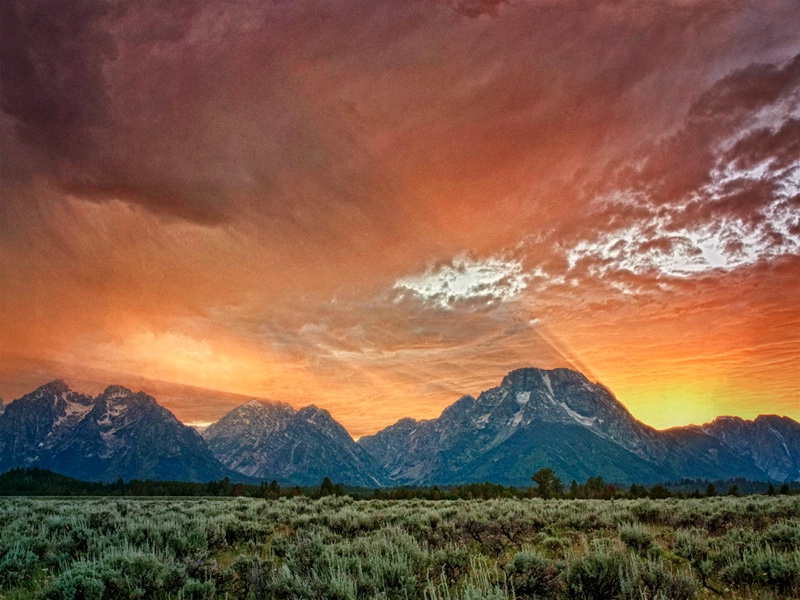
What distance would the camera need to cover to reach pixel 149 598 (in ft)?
32.2

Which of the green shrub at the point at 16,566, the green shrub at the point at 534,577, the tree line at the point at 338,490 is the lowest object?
the tree line at the point at 338,490

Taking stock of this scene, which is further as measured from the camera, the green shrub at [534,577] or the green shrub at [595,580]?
the green shrub at [534,577]

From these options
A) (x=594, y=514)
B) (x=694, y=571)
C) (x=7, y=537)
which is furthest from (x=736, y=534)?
(x=7, y=537)

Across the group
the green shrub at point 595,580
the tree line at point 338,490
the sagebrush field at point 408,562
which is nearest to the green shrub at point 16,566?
the sagebrush field at point 408,562

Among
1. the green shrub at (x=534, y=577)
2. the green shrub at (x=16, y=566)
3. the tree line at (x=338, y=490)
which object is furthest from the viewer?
the tree line at (x=338, y=490)

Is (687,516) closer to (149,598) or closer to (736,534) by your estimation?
(736,534)

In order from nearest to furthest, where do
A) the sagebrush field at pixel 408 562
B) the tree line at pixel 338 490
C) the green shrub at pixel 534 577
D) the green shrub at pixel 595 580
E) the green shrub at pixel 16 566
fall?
the green shrub at pixel 595 580 → the sagebrush field at pixel 408 562 → the green shrub at pixel 534 577 → the green shrub at pixel 16 566 → the tree line at pixel 338 490

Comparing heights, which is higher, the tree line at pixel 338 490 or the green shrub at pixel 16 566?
the green shrub at pixel 16 566

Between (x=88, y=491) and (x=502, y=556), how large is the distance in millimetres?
139829

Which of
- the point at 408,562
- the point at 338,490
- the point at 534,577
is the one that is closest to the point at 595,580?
the point at 534,577

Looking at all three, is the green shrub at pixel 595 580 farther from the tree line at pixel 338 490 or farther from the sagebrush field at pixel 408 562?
the tree line at pixel 338 490

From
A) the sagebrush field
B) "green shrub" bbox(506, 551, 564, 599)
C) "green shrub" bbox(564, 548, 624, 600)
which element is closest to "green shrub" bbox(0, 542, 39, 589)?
the sagebrush field

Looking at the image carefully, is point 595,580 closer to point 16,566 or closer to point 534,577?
point 534,577

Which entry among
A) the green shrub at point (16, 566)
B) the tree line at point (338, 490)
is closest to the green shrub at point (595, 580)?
the green shrub at point (16, 566)
